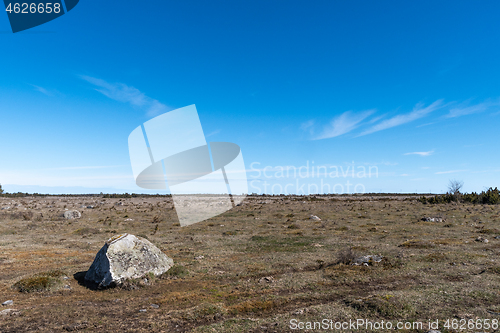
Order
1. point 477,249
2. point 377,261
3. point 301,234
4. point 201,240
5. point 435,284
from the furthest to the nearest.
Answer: point 301,234 < point 201,240 < point 477,249 < point 377,261 < point 435,284

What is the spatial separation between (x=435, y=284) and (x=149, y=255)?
38.8 feet

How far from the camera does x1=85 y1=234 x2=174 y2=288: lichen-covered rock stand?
35.7 ft

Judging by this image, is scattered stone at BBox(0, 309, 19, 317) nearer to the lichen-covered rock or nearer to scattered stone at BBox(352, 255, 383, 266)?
the lichen-covered rock

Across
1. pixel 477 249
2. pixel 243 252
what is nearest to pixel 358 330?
pixel 243 252

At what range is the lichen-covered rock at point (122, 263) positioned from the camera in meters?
10.9

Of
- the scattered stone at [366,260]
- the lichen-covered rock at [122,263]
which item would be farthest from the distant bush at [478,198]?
the lichen-covered rock at [122,263]

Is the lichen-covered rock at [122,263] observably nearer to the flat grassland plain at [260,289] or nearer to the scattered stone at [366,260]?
the flat grassland plain at [260,289]

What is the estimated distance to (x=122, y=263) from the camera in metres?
11.2

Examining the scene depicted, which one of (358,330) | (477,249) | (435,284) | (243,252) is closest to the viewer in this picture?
(358,330)

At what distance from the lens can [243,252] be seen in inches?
695

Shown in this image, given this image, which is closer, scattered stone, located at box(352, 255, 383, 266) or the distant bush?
scattered stone, located at box(352, 255, 383, 266)

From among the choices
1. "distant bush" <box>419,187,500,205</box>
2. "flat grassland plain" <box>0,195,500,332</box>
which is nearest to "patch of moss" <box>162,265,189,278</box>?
"flat grassland plain" <box>0,195,500,332</box>

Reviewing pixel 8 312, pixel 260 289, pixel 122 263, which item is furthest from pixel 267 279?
pixel 8 312

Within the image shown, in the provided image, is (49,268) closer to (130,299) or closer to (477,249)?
(130,299)
